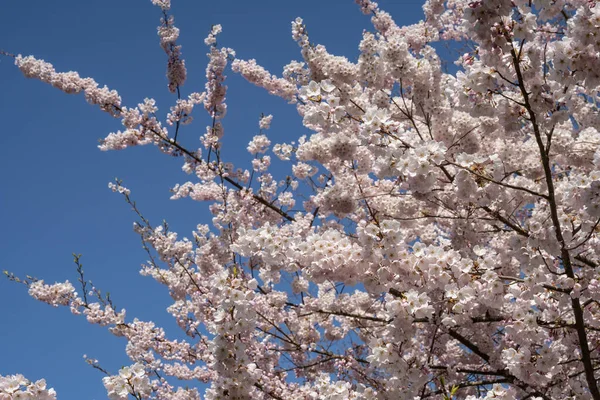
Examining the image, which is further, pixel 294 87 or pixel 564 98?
pixel 294 87

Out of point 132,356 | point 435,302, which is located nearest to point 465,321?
point 435,302

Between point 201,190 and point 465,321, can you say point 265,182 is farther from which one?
point 465,321

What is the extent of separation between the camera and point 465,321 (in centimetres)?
455

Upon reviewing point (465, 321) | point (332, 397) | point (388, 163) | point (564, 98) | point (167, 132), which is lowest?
point (332, 397)

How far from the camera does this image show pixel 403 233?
14.1 ft

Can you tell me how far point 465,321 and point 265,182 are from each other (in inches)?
204

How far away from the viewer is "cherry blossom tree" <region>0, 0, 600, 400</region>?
414cm

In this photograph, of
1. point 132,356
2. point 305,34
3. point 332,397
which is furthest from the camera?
point 132,356

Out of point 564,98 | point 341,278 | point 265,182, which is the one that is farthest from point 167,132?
point 564,98

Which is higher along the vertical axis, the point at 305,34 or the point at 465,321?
the point at 305,34

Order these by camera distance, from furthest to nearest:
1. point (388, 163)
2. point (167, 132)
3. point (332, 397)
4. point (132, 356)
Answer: point (167, 132)
point (132, 356)
point (332, 397)
point (388, 163)

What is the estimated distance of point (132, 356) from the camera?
7.36 meters

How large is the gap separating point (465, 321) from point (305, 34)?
160 inches

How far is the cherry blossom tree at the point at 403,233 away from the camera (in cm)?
414
